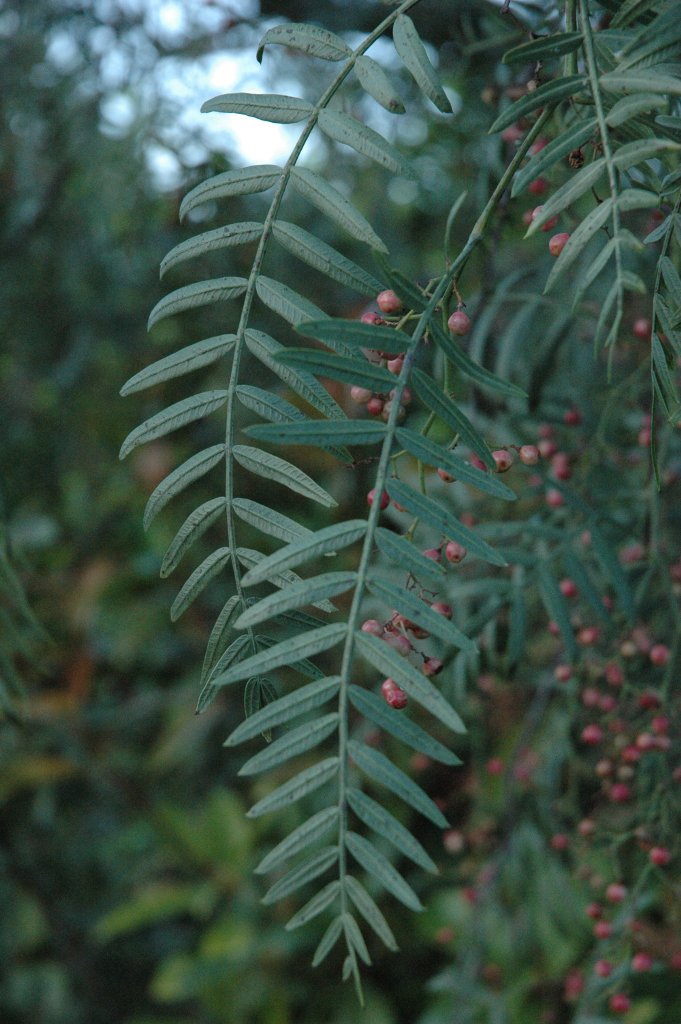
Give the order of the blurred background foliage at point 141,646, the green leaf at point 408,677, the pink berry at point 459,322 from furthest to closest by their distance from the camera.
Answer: the blurred background foliage at point 141,646 < the pink berry at point 459,322 < the green leaf at point 408,677

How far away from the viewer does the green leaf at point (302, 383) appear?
1.28ft

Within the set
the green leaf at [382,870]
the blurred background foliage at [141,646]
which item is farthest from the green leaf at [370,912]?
the blurred background foliage at [141,646]

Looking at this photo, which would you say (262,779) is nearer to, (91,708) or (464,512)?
(91,708)

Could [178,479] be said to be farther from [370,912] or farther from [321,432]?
[370,912]

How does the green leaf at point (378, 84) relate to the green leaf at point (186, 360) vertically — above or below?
above

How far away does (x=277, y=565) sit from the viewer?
352mm

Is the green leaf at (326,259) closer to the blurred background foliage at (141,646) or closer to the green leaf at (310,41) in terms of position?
the green leaf at (310,41)

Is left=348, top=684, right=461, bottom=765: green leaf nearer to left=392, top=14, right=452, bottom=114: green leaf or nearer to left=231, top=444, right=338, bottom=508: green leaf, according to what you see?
left=231, top=444, right=338, bottom=508: green leaf

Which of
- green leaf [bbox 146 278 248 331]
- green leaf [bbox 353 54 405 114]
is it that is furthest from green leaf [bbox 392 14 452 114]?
green leaf [bbox 146 278 248 331]

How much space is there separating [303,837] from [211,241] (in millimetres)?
265

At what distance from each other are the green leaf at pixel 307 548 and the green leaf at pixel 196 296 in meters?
0.13

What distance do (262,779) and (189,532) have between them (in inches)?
63.0

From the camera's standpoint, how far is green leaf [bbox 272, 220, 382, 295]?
0.39 meters

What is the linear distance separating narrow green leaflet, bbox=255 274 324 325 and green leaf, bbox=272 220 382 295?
0.02m
